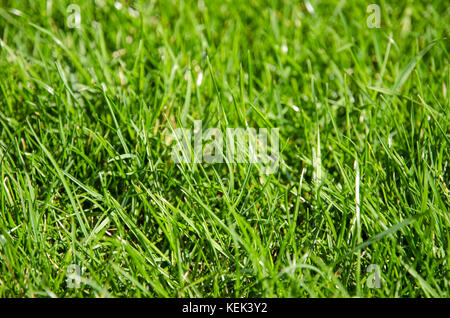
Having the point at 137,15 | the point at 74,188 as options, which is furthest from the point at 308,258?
the point at 137,15

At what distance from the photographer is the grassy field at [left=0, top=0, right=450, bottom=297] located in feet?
3.75

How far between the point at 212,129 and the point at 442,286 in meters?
0.78

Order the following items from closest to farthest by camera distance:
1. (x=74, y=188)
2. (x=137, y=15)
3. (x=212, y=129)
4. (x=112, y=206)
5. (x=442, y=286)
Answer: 1. (x=442, y=286)
2. (x=112, y=206)
3. (x=74, y=188)
4. (x=212, y=129)
5. (x=137, y=15)

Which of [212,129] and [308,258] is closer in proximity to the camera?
[308,258]

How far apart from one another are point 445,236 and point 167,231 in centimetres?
70

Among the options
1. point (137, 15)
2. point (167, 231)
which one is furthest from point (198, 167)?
point (137, 15)

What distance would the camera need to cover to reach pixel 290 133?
5.23ft

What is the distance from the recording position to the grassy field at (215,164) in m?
1.14

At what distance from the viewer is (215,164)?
1.43 metres

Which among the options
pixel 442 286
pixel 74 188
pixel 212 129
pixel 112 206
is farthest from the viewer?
pixel 212 129

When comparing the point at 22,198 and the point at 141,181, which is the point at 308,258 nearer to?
the point at 141,181

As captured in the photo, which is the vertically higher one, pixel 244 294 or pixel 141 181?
pixel 141 181

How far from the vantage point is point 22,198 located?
3.99 ft

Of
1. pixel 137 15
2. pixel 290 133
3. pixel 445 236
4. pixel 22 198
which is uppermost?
pixel 137 15
